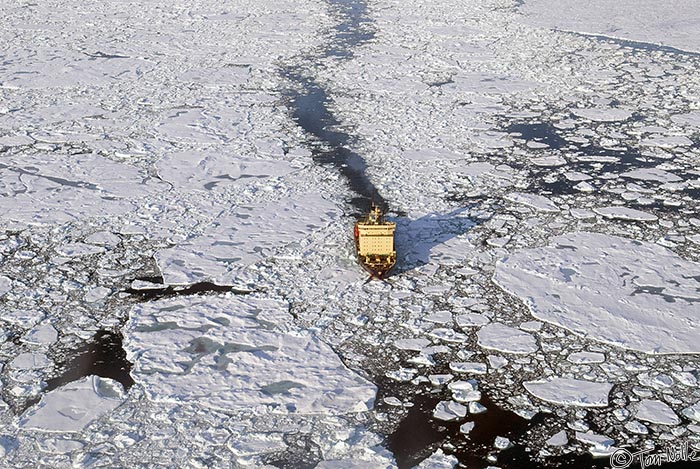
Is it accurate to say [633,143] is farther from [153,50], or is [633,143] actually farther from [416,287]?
[153,50]

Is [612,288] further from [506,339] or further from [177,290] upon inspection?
[177,290]

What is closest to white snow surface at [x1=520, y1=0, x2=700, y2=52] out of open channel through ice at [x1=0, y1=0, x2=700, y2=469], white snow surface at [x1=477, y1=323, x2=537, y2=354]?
open channel through ice at [x1=0, y1=0, x2=700, y2=469]

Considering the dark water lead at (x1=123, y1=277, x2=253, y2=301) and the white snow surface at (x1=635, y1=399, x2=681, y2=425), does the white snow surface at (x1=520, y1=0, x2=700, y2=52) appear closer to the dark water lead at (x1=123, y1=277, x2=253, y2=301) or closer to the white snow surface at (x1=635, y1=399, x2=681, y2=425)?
the white snow surface at (x1=635, y1=399, x2=681, y2=425)

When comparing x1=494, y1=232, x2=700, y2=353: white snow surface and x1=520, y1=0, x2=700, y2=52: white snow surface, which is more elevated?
x1=520, y1=0, x2=700, y2=52: white snow surface

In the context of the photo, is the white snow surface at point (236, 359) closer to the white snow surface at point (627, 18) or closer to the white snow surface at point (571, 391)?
the white snow surface at point (571, 391)

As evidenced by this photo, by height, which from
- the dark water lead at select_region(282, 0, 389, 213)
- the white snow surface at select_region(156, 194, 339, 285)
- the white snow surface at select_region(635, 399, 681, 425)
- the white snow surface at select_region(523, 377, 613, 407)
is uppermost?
the dark water lead at select_region(282, 0, 389, 213)

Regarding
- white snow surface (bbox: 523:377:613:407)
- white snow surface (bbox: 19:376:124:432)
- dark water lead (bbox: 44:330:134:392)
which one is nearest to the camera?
white snow surface (bbox: 19:376:124:432)

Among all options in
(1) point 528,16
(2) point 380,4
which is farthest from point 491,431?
(2) point 380,4
